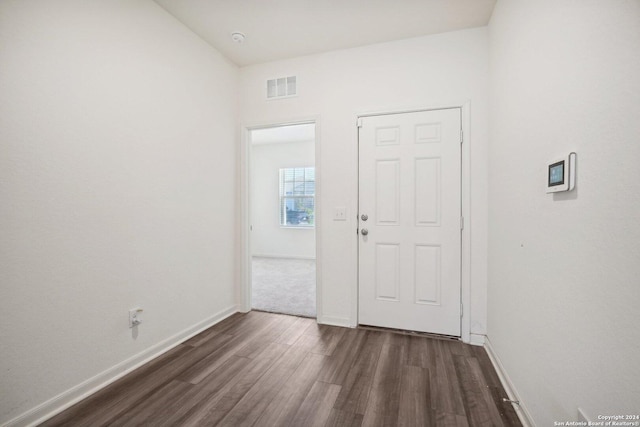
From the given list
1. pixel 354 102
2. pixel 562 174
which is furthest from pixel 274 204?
pixel 562 174

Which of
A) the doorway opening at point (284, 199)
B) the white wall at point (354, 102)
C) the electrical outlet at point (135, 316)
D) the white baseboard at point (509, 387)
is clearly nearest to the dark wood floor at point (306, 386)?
the white baseboard at point (509, 387)

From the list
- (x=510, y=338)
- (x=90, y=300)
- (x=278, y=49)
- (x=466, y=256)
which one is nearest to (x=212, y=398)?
(x=90, y=300)

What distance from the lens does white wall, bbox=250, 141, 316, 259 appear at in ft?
20.8

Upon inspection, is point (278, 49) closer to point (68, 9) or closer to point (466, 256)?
point (68, 9)

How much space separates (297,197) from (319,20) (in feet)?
14.5

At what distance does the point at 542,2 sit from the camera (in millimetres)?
1284

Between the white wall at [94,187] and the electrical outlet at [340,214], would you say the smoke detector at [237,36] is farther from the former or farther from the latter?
the electrical outlet at [340,214]

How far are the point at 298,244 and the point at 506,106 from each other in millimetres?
5105

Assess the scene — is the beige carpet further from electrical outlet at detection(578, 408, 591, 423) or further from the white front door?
electrical outlet at detection(578, 408, 591, 423)

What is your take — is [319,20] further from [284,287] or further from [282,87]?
[284,287]

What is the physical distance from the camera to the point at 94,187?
1.71 m

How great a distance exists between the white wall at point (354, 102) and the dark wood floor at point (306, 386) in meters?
0.50

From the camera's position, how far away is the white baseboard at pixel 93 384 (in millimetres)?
1425

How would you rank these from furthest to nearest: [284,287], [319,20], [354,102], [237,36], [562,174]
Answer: [284,287] < [354,102] < [237,36] < [319,20] < [562,174]
